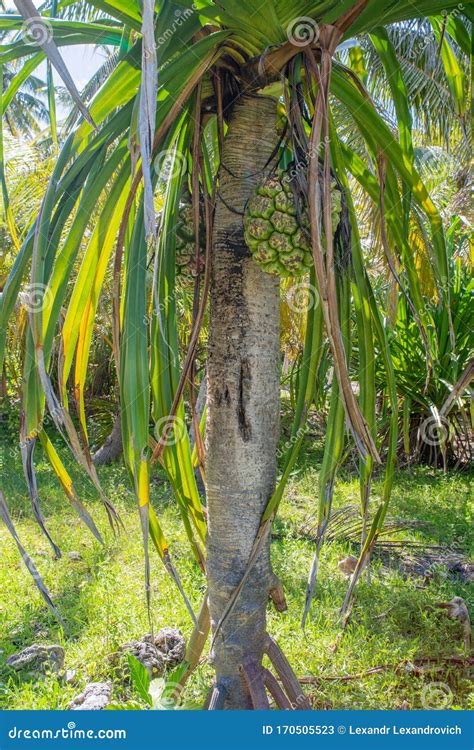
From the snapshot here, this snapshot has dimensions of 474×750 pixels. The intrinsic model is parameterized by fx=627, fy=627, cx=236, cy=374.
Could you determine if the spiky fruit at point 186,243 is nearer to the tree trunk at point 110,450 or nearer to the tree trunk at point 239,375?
the tree trunk at point 239,375

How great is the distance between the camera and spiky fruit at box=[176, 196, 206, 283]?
1423 millimetres

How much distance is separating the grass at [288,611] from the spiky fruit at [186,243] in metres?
0.91

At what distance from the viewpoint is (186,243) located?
1.42m

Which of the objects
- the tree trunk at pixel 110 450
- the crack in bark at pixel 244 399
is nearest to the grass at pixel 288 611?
the crack in bark at pixel 244 399

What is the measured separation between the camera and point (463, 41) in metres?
1.49

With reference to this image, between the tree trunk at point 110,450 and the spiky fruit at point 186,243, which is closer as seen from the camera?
the spiky fruit at point 186,243

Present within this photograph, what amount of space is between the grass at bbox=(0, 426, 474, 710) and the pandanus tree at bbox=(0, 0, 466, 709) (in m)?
0.51

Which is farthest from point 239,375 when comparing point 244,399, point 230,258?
point 230,258

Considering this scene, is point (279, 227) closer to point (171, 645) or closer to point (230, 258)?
point (230, 258)

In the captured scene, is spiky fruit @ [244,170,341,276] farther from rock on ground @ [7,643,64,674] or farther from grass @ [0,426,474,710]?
rock on ground @ [7,643,64,674]

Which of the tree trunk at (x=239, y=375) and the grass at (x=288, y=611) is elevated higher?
the tree trunk at (x=239, y=375)

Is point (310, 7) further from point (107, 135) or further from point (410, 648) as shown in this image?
point (410, 648)

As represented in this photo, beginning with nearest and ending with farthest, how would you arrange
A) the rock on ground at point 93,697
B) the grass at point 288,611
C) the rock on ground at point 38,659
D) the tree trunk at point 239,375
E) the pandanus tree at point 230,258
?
the pandanus tree at point 230,258
the tree trunk at point 239,375
the rock on ground at point 93,697
the grass at point 288,611
the rock on ground at point 38,659

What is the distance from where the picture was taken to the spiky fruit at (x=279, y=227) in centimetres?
117
